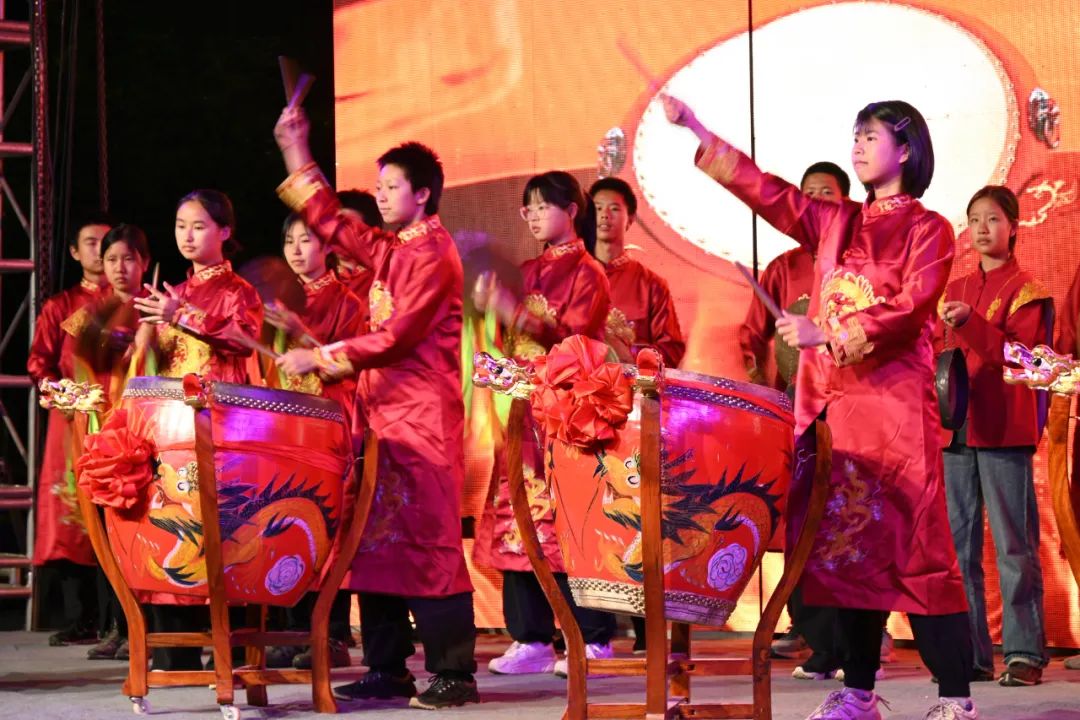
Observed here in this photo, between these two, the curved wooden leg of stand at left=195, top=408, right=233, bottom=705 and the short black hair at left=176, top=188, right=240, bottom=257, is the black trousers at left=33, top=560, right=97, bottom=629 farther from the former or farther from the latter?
the curved wooden leg of stand at left=195, top=408, right=233, bottom=705

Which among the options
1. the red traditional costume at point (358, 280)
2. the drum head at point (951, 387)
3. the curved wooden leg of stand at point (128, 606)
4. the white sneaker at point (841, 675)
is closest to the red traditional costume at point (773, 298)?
the white sneaker at point (841, 675)

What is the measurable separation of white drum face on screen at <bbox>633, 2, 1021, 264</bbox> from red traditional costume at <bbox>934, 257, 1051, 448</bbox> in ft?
2.06

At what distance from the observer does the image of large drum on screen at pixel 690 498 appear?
289 cm

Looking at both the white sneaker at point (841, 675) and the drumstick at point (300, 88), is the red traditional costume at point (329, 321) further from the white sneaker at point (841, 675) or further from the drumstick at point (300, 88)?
the white sneaker at point (841, 675)

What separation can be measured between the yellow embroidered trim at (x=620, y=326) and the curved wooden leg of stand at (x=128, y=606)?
185 cm

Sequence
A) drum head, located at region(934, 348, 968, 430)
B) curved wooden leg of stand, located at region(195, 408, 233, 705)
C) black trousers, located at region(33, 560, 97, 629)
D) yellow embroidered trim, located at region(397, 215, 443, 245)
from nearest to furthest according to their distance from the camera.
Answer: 1. drum head, located at region(934, 348, 968, 430)
2. curved wooden leg of stand, located at region(195, 408, 233, 705)
3. yellow embroidered trim, located at region(397, 215, 443, 245)
4. black trousers, located at region(33, 560, 97, 629)

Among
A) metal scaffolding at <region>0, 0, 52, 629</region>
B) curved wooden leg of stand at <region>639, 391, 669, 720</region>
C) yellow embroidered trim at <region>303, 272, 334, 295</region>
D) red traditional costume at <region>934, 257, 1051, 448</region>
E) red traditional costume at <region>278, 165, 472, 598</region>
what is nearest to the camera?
curved wooden leg of stand at <region>639, 391, 669, 720</region>

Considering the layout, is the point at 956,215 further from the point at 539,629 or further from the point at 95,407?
the point at 95,407

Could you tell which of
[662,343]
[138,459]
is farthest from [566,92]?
[138,459]

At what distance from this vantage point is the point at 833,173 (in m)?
4.78

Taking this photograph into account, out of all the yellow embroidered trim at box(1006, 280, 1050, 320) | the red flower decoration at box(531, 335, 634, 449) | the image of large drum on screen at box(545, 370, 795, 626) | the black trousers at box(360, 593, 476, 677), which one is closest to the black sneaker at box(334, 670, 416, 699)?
the black trousers at box(360, 593, 476, 677)

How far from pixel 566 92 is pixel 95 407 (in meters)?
2.34

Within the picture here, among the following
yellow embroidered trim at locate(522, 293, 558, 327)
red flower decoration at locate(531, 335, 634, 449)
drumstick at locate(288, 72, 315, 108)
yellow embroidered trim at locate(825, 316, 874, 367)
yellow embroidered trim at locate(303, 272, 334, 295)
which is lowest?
red flower decoration at locate(531, 335, 634, 449)

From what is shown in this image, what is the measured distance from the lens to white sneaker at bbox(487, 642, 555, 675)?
4543mm
